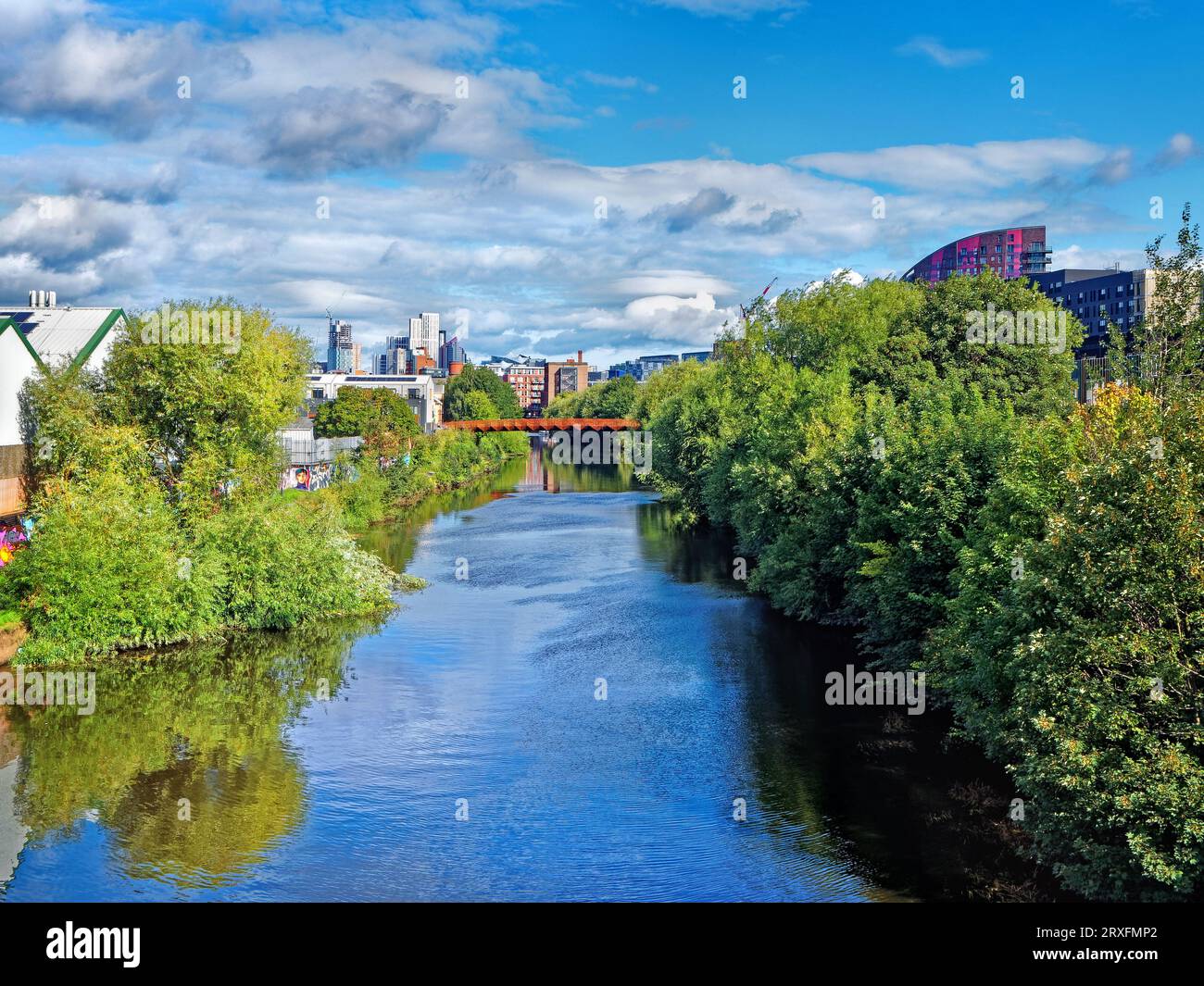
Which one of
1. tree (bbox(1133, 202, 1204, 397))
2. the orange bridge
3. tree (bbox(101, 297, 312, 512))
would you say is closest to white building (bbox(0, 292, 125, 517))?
tree (bbox(101, 297, 312, 512))

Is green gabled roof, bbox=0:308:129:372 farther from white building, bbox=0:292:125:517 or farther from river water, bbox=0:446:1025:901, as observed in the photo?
river water, bbox=0:446:1025:901

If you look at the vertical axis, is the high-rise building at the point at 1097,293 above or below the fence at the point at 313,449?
above

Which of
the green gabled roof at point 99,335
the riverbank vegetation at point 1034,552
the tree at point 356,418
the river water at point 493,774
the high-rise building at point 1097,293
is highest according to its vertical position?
the high-rise building at point 1097,293

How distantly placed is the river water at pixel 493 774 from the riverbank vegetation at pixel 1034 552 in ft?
8.81

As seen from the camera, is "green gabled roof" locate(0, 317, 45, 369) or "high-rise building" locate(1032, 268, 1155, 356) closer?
"green gabled roof" locate(0, 317, 45, 369)

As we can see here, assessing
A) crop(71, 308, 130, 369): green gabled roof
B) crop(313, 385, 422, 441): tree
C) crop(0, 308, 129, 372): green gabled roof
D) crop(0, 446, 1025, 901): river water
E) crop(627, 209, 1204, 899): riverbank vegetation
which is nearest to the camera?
crop(627, 209, 1204, 899): riverbank vegetation

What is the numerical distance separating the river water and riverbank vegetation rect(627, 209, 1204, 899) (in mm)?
2686

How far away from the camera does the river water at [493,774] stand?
20078 millimetres

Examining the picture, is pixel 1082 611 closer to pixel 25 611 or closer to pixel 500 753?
pixel 500 753

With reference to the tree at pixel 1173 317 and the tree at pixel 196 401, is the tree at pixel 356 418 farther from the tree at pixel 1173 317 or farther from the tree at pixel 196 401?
the tree at pixel 1173 317

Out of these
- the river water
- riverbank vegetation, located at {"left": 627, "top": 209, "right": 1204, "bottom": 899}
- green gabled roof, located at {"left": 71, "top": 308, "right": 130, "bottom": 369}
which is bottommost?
the river water

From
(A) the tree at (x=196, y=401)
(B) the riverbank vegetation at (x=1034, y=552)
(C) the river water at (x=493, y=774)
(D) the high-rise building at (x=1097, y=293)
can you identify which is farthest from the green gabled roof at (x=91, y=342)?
(D) the high-rise building at (x=1097, y=293)

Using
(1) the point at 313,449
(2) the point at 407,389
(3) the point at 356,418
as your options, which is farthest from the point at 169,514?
(2) the point at 407,389

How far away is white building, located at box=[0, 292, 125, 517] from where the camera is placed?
130ft
